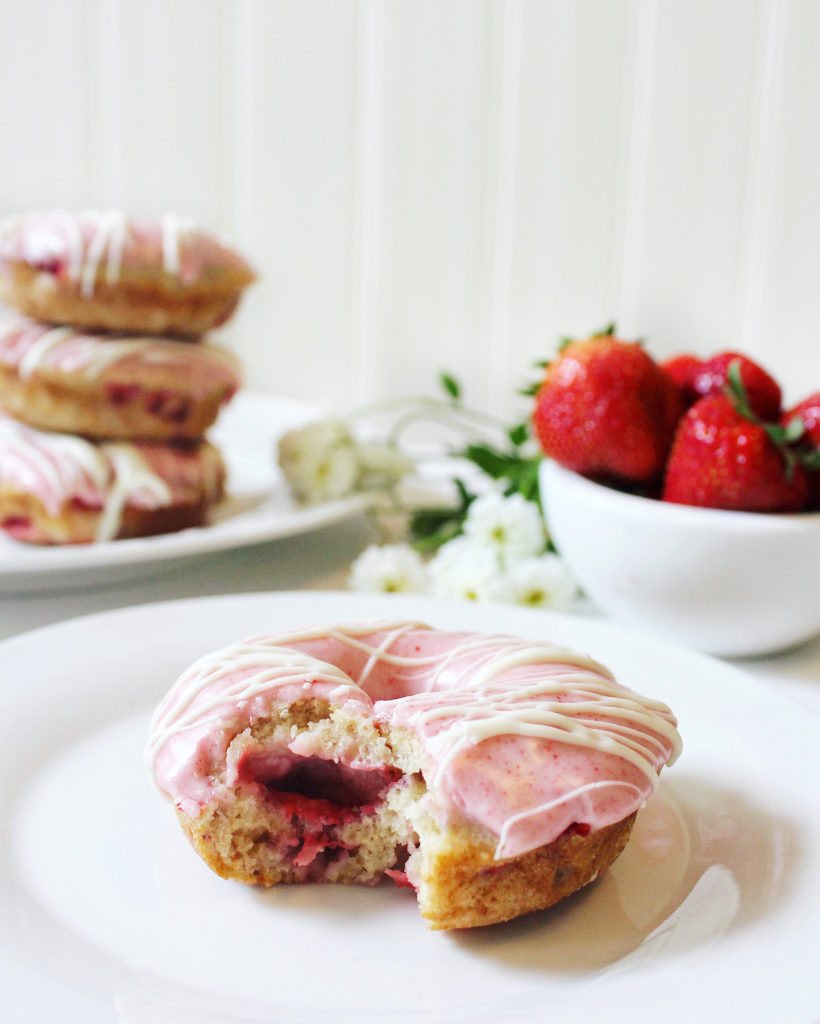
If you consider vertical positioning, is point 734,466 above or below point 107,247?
below

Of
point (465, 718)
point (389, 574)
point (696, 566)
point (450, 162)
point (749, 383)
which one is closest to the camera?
point (465, 718)

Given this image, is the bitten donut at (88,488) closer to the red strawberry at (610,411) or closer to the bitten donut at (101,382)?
the bitten donut at (101,382)

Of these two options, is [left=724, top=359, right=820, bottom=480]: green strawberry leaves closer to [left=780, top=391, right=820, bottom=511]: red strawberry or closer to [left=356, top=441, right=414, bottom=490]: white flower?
[left=780, top=391, right=820, bottom=511]: red strawberry

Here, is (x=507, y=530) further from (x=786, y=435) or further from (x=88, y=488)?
(x=88, y=488)

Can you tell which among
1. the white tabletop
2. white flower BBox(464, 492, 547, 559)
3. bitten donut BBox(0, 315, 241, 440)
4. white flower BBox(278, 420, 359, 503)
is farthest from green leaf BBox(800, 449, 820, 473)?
bitten donut BBox(0, 315, 241, 440)

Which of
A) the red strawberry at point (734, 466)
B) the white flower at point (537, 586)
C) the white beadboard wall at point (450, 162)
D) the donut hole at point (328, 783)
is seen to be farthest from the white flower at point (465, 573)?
the white beadboard wall at point (450, 162)

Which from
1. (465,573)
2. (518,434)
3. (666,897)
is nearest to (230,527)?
(465,573)

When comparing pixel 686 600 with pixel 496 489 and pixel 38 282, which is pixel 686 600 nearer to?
pixel 496 489
